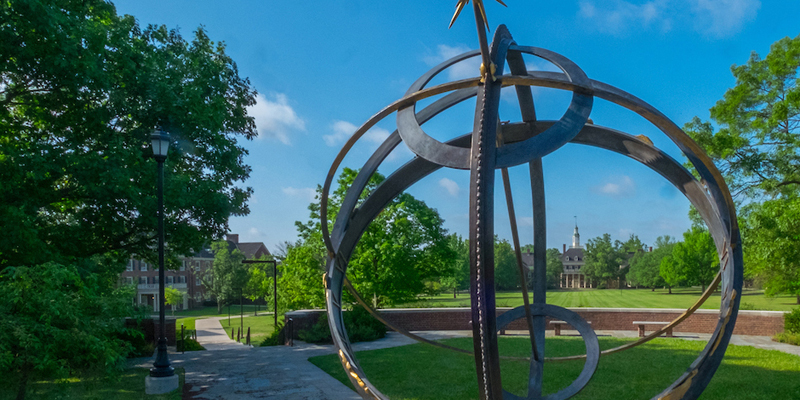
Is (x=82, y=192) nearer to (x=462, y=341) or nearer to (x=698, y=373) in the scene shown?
(x=462, y=341)

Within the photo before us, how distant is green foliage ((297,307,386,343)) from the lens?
56.1 feet

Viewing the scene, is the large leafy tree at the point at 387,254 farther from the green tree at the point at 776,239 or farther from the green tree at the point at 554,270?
the green tree at the point at 554,270

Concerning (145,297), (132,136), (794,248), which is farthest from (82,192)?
(145,297)

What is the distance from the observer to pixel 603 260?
7200cm

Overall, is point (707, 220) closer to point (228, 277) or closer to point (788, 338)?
point (788, 338)

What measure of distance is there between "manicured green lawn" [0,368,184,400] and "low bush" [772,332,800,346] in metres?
17.0

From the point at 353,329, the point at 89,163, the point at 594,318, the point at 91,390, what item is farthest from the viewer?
the point at 594,318

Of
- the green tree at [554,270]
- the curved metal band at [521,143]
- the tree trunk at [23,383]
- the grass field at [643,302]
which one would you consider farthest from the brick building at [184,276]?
the curved metal band at [521,143]

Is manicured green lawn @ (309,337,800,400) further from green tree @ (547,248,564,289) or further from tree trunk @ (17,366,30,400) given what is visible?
green tree @ (547,248,564,289)

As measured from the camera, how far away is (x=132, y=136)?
542 inches

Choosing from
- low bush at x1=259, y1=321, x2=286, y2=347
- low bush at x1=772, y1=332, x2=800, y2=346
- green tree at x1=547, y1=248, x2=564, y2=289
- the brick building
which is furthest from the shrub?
green tree at x1=547, y1=248, x2=564, y2=289

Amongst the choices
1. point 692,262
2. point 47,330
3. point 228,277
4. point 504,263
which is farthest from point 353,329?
point 692,262

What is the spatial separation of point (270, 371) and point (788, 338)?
15322 millimetres

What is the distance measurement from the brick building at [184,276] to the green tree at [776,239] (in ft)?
156
